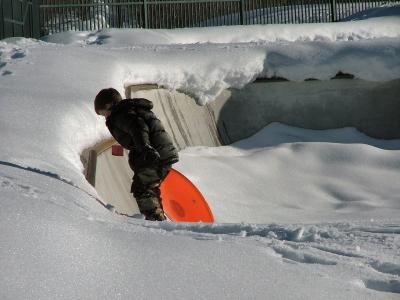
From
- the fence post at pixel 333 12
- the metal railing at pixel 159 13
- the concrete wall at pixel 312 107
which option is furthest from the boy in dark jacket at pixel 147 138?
the fence post at pixel 333 12

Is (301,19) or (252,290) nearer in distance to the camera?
(252,290)

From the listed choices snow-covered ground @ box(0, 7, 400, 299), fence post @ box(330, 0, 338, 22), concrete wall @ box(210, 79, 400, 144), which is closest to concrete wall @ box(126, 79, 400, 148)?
concrete wall @ box(210, 79, 400, 144)

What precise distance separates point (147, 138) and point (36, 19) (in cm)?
1319

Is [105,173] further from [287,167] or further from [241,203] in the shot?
[287,167]

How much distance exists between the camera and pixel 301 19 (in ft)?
82.9

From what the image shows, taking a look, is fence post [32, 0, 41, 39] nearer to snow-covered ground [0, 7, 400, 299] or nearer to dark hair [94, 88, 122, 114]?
snow-covered ground [0, 7, 400, 299]

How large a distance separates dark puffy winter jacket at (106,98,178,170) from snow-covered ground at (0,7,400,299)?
1.64ft

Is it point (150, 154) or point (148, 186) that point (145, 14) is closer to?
point (148, 186)

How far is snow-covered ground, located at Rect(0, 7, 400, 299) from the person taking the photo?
4840 mm

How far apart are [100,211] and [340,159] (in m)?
7.94

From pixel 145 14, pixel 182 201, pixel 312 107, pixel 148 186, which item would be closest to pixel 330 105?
pixel 312 107

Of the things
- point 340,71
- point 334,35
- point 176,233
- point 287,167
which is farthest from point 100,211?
point 334,35

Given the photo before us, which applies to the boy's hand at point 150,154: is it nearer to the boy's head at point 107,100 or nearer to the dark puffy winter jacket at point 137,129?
the dark puffy winter jacket at point 137,129

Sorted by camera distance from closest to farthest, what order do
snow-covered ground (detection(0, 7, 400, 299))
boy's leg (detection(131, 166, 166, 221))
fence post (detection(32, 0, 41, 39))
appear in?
snow-covered ground (detection(0, 7, 400, 299)) → boy's leg (detection(131, 166, 166, 221)) → fence post (detection(32, 0, 41, 39))
